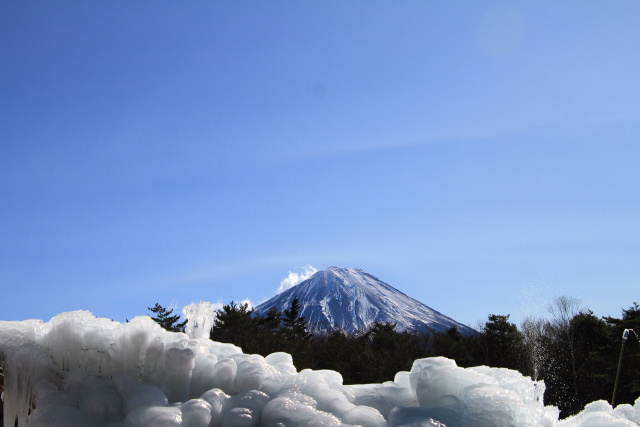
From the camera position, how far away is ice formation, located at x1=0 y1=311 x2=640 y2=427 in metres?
2.98

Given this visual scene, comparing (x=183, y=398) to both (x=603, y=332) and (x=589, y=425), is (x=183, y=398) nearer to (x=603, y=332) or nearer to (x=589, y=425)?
(x=589, y=425)

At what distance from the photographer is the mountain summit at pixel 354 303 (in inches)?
5428

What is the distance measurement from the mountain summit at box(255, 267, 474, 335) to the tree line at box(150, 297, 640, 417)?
87619 mm

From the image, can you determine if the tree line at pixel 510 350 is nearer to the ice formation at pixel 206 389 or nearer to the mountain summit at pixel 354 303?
the ice formation at pixel 206 389

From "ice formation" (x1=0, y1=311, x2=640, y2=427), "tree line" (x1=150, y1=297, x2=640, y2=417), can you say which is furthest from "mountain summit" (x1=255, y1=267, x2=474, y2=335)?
"ice formation" (x1=0, y1=311, x2=640, y2=427)

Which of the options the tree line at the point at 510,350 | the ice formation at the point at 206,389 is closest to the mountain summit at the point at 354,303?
the tree line at the point at 510,350

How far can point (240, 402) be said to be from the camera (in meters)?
3.18

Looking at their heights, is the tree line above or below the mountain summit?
below

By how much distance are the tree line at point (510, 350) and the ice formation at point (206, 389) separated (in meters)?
25.9

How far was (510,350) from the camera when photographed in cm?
4075

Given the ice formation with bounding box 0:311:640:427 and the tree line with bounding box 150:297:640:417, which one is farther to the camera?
the tree line with bounding box 150:297:640:417

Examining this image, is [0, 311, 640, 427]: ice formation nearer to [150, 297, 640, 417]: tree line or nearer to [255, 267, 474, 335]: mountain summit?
[150, 297, 640, 417]: tree line

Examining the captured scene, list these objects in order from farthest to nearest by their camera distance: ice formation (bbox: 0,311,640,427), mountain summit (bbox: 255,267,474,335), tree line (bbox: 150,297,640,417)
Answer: mountain summit (bbox: 255,267,474,335) < tree line (bbox: 150,297,640,417) < ice formation (bbox: 0,311,640,427)

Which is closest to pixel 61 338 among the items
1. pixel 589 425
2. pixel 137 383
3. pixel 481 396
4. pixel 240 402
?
pixel 137 383
